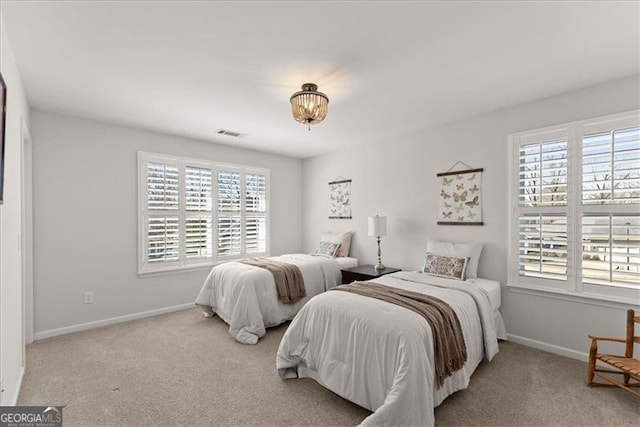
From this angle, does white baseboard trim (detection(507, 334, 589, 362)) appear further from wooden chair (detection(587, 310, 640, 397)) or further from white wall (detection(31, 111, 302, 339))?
white wall (detection(31, 111, 302, 339))

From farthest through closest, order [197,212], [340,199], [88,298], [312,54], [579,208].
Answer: [340,199] → [197,212] → [88,298] → [579,208] → [312,54]

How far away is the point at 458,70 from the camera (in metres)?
2.53

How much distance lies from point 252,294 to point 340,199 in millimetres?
2434

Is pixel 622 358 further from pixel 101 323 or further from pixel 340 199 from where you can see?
pixel 101 323

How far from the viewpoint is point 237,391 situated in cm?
236

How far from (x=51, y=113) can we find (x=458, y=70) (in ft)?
14.3

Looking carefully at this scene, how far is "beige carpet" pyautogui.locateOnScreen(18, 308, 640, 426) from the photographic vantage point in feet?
6.71

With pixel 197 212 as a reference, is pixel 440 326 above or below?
below

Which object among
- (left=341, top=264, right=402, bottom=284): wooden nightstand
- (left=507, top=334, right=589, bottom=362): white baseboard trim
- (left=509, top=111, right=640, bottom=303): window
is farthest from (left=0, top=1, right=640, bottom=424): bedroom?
(left=341, top=264, right=402, bottom=284): wooden nightstand

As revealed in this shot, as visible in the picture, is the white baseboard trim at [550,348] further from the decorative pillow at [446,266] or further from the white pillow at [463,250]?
the decorative pillow at [446,266]

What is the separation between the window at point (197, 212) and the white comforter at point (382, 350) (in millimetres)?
2602

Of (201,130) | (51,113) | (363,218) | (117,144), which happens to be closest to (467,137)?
(363,218)

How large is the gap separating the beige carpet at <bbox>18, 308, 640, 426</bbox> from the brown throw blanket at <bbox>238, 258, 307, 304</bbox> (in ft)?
2.07

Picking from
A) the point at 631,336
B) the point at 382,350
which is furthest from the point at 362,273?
the point at 631,336
